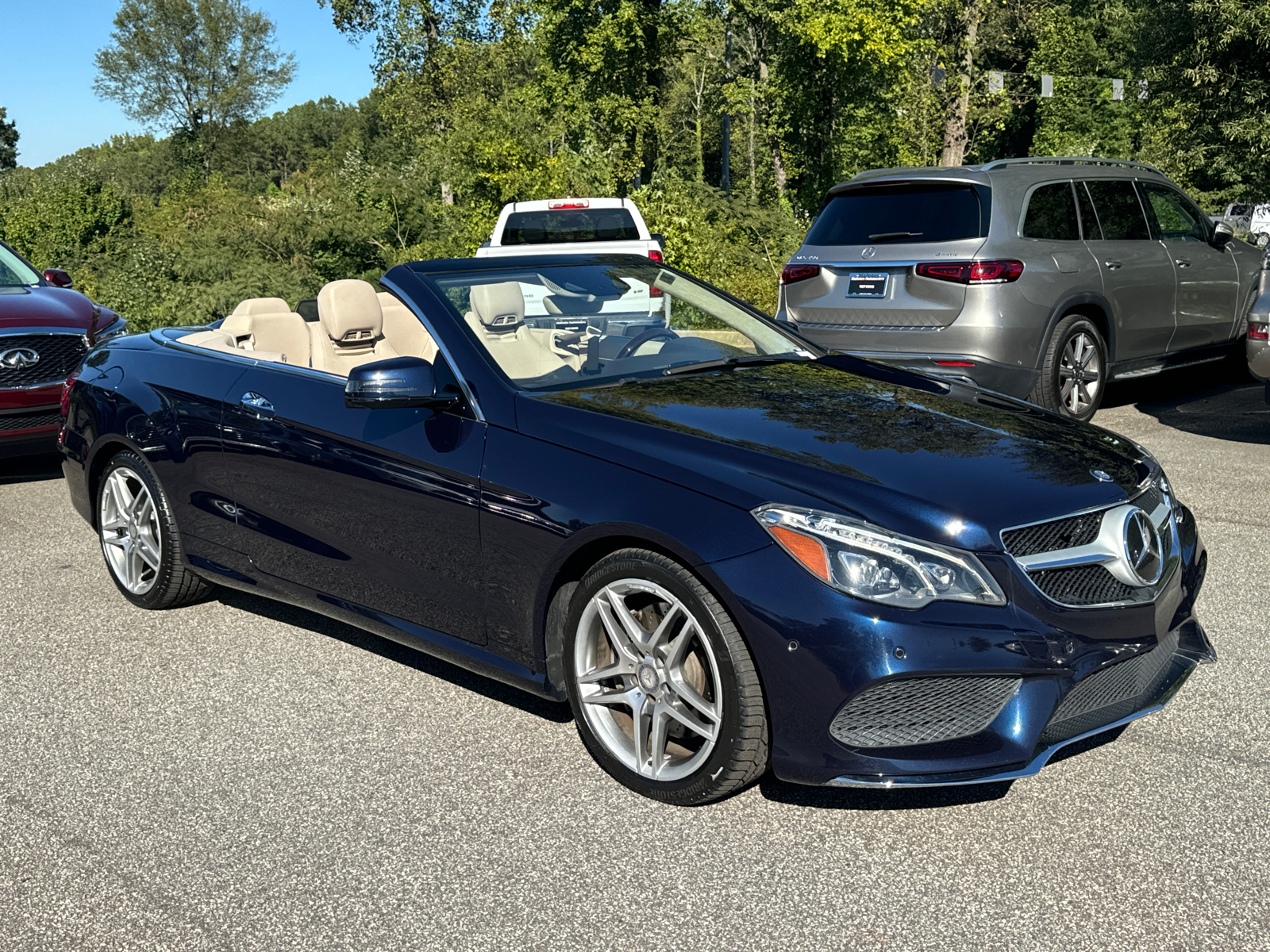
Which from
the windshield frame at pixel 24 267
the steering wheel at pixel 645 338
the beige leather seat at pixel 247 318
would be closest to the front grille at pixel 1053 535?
the steering wheel at pixel 645 338

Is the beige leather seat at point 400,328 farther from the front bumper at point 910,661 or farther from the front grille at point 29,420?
the front grille at point 29,420

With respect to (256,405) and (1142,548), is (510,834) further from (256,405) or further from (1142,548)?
(256,405)

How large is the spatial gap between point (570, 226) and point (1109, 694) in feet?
36.5

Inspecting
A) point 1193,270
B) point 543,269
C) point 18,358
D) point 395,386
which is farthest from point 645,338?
point 1193,270

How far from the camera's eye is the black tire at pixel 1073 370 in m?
8.38

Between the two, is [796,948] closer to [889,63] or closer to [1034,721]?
[1034,721]

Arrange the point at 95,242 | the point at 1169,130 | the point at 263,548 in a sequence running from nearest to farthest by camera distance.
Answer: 1. the point at 263,548
2. the point at 1169,130
3. the point at 95,242

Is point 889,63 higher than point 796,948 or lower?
higher

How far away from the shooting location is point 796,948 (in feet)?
9.05

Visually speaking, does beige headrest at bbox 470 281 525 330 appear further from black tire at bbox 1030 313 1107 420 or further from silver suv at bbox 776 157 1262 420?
black tire at bbox 1030 313 1107 420

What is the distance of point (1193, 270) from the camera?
→ 972cm

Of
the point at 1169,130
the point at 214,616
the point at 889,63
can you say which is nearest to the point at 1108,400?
the point at 214,616

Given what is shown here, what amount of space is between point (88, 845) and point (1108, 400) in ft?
29.6

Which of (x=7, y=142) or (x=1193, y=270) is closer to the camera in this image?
(x=1193, y=270)
